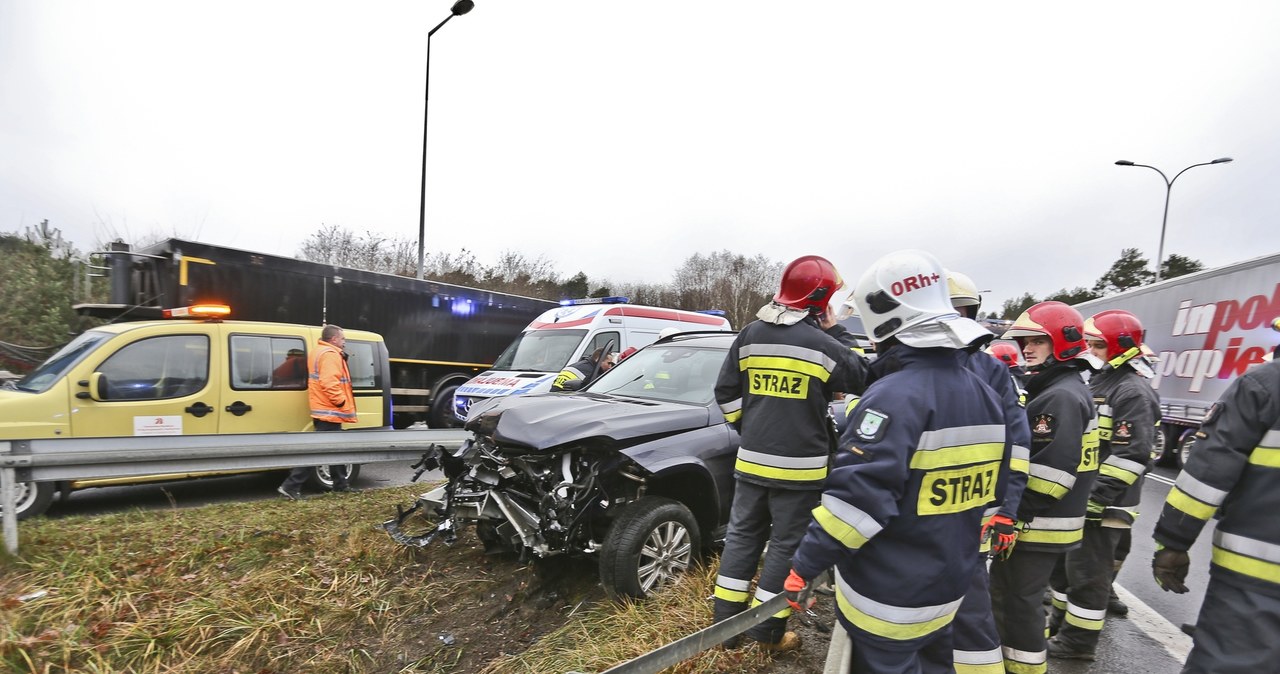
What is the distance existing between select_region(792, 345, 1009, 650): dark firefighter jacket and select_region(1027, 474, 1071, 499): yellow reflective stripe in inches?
48.2

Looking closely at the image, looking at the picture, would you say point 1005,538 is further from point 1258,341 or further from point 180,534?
point 1258,341

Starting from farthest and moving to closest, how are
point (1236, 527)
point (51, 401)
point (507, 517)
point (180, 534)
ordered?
1. point (51, 401)
2. point (180, 534)
3. point (507, 517)
4. point (1236, 527)

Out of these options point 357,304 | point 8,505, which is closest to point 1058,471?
point 8,505

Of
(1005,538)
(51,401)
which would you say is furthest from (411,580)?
(51,401)

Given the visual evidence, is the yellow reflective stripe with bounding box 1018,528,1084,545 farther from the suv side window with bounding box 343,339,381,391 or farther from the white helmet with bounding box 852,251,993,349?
the suv side window with bounding box 343,339,381,391

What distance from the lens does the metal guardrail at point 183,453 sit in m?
3.78

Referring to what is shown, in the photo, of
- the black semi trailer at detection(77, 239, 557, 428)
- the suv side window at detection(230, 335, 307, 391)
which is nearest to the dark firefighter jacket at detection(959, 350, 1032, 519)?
the suv side window at detection(230, 335, 307, 391)

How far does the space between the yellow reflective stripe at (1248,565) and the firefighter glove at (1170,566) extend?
16 cm

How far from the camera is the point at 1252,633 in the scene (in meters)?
2.06

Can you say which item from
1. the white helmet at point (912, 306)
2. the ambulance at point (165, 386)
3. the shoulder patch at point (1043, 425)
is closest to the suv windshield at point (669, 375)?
the shoulder patch at point (1043, 425)

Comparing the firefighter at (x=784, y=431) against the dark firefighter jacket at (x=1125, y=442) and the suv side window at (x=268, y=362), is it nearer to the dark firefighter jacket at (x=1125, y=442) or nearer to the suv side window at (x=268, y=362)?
the dark firefighter jacket at (x=1125, y=442)

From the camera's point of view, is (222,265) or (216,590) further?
(222,265)

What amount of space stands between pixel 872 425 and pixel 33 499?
6349mm

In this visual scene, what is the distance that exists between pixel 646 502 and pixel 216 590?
2.38 m
